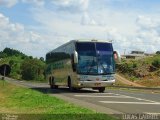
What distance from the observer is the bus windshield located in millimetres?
31500

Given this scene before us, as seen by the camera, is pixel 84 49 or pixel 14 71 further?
pixel 14 71

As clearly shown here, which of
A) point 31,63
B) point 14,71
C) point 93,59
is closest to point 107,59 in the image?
point 93,59

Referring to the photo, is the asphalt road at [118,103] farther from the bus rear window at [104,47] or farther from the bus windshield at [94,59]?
the bus rear window at [104,47]

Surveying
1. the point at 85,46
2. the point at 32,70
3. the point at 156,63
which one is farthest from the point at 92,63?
the point at 32,70

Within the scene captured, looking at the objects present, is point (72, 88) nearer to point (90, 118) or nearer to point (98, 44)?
point (98, 44)

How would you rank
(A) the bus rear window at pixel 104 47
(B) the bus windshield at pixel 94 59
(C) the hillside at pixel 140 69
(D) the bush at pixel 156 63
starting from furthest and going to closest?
(D) the bush at pixel 156 63 → (C) the hillside at pixel 140 69 → (A) the bus rear window at pixel 104 47 → (B) the bus windshield at pixel 94 59

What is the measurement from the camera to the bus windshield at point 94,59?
1240 inches

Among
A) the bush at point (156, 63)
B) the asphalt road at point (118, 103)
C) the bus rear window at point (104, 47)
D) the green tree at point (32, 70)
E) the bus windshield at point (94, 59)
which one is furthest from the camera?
the green tree at point (32, 70)

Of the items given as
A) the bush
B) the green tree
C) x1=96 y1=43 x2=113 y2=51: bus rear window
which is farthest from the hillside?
x1=96 y1=43 x2=113 y2=51: bus rear window

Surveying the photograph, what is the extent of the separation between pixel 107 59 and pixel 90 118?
18326 mm

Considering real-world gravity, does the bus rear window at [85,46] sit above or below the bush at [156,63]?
below

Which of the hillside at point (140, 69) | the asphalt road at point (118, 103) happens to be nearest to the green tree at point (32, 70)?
the hillside at point (140, 69)

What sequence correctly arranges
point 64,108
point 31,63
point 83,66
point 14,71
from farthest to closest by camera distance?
point 14,71 → point 31,63 → point 83,66 → point 64,108

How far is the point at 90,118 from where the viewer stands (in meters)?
13.7
